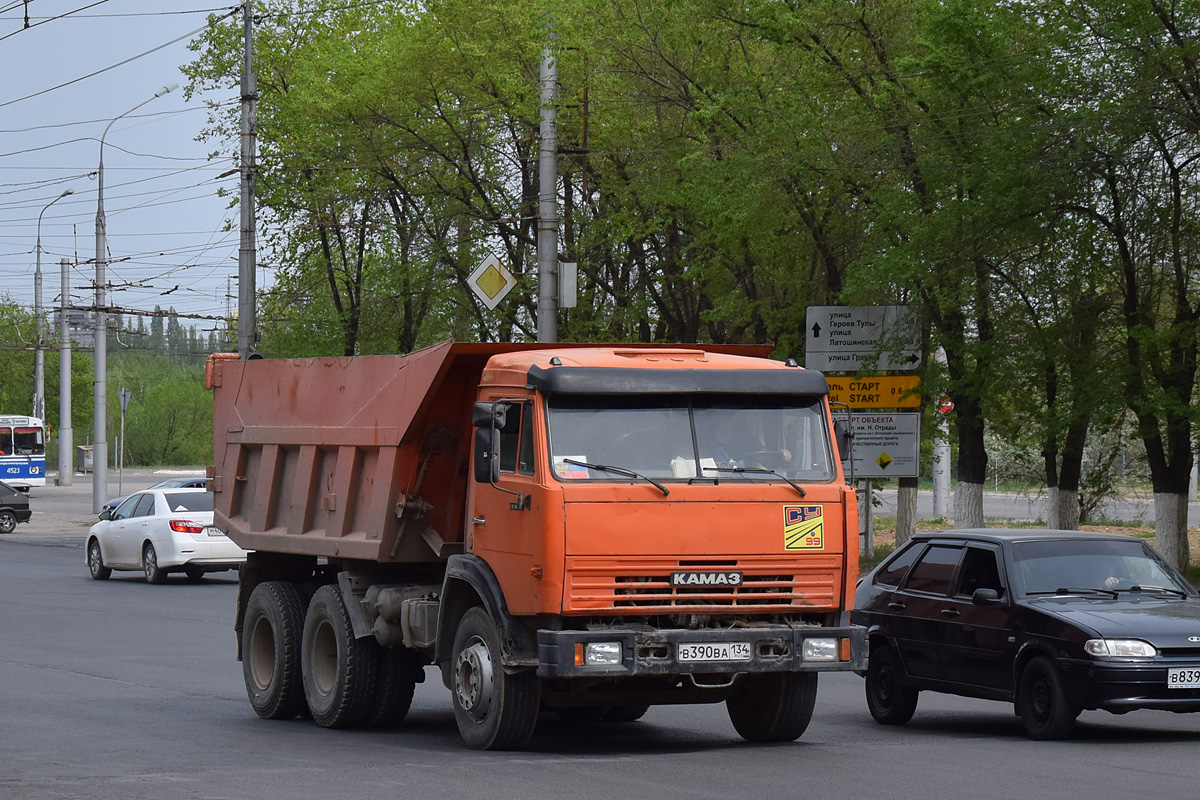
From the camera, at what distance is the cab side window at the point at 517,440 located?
957cm

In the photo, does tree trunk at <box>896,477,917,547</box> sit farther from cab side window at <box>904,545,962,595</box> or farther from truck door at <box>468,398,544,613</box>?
truck door at <box>468,398,544,613</box>

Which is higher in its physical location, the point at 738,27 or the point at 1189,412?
the point at 738,27

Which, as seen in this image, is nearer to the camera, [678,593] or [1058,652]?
[678,593]

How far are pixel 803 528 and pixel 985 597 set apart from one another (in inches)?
101

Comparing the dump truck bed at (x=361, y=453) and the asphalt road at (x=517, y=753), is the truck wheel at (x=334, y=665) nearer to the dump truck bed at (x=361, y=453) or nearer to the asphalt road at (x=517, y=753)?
the asphalt road at (x=517, y=753)

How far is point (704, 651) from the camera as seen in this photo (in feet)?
30.6

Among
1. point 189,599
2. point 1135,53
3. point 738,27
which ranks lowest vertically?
point 189,599

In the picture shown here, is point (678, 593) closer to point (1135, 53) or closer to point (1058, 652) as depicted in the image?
point (1058, 652)

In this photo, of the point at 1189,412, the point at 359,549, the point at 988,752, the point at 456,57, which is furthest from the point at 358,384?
the point at 456,57

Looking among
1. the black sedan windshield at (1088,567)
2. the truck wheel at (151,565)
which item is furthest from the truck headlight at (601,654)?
the truck wheel at (151,565)

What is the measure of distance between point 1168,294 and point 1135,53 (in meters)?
3.63

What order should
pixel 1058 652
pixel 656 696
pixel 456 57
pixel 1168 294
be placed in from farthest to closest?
pixel 456 57, pixel 1168 294, pixel 1058 652, pixel 656 696

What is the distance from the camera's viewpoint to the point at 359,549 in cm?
1119

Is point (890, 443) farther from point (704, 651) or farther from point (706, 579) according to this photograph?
point (704, 651)
